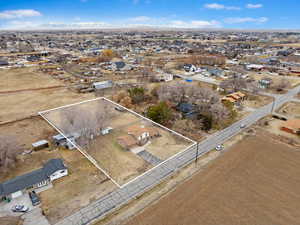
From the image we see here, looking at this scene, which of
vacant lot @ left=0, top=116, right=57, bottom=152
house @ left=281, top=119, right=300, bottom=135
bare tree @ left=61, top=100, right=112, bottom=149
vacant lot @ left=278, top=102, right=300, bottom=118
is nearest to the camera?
bare tree @ left=61, top=100, right=112, bottom=149

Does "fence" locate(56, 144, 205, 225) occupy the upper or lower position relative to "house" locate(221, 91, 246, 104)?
lower

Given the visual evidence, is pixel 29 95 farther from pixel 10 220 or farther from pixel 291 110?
pixel 291 110

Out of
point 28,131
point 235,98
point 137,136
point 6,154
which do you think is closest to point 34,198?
point 6,154

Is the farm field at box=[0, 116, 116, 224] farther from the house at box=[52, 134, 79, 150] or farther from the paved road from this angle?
the paved road

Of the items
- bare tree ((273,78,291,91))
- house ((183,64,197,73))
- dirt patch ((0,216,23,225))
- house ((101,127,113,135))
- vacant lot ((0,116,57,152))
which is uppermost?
house ((183,64,197,73))

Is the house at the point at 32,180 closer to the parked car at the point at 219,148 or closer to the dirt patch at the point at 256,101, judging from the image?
the parked car at the point at 219,148

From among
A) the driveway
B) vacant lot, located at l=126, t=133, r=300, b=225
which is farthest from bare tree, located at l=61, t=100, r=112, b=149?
vacant lot, located at l=126, t=133, r=300, b=225

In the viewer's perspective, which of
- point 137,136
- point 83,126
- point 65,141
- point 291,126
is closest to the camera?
point 137,136
